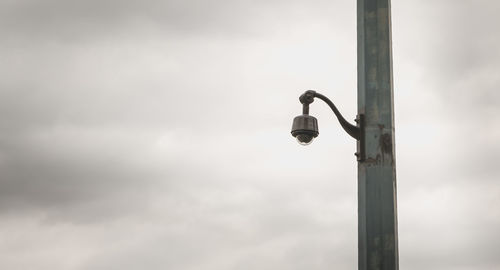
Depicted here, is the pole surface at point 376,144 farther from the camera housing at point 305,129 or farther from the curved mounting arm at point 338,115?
the camera housing at point 305,129

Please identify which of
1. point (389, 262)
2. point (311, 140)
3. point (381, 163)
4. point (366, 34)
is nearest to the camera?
point (389, 262)

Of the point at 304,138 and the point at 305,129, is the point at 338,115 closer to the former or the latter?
the point at 305,129

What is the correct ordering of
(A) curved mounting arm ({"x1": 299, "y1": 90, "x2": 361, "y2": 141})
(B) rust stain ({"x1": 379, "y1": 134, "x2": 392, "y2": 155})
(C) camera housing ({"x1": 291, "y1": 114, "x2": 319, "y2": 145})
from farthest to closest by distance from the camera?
1. (C) camera housing ({"x1": 291, "y1": 114, "x2": 319, "y2": 145})
2. (A) curved mounting arm ({"x1": 299, "y1": 90, "x2": 361, "y2": 141})
3. (B) rust stain ({"x1": 379, "y1": 134, "x2": 392, "y2": 155})

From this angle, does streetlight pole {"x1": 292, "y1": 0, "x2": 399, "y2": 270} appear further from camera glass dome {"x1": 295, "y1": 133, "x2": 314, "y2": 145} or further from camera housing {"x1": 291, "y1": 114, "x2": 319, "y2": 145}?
camera glass dome {"x1": 295, "y1": 133, "x2": 314, "y2": 145}

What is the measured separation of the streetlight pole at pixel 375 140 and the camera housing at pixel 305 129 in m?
0.58

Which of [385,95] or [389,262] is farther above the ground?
[385,95]

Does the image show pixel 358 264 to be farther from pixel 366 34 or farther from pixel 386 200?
pixel 366 34

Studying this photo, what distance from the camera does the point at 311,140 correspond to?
852 cm

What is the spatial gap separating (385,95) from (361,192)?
120 cm

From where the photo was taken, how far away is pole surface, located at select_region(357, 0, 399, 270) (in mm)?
6844

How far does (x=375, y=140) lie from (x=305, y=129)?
1.35 meters

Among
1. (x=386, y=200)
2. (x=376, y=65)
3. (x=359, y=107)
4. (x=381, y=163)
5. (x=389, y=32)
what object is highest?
(x=389, y=32)

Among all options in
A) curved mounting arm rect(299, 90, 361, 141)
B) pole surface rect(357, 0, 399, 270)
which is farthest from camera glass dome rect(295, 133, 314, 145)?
pole surface rect(357, 0, 399, 270)

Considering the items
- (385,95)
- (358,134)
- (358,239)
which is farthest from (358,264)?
(385,95)
